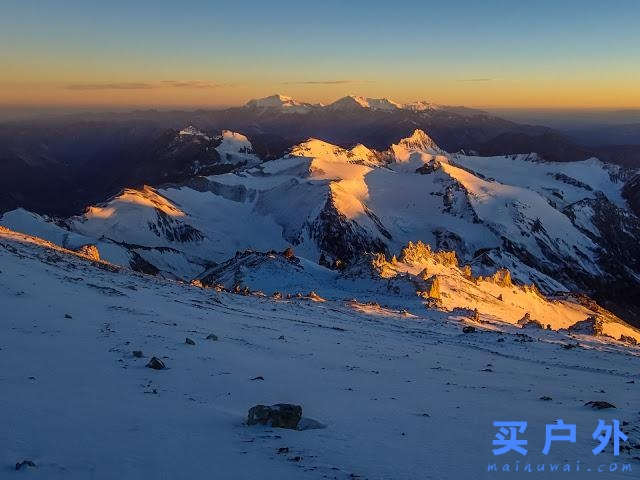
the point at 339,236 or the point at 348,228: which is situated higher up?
the point at 348,228

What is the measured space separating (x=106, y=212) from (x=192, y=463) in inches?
5687

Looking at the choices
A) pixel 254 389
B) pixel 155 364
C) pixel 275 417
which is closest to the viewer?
pixel 275 417

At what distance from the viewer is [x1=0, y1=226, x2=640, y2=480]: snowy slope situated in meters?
9.51

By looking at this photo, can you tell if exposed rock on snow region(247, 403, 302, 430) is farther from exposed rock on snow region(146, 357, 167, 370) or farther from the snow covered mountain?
the snow covered mountain

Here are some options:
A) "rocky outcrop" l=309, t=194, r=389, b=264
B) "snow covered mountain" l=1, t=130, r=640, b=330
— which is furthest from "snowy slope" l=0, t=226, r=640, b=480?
"rocky outcrop" l=309, t=194, r=389, b=264

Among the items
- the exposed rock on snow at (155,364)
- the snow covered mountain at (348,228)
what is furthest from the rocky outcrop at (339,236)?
Answer: the exposed rock on snow at (155,364)

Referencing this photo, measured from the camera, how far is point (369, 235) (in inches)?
6186

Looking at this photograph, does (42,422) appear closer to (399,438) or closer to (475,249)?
(399,438)

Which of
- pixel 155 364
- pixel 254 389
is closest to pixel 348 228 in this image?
pixel 155 364

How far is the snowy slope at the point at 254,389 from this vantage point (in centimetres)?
951

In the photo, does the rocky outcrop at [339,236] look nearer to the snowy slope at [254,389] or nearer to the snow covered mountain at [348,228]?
the snow covered mountain at [348,228]

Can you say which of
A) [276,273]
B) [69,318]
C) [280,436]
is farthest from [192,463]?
[276,273]

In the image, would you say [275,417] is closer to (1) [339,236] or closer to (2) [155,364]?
(2) [155,364]

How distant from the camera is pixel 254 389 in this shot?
589 inches
